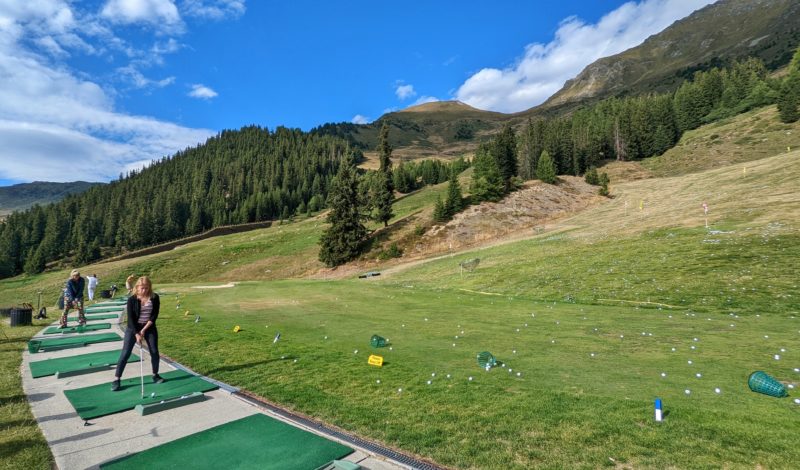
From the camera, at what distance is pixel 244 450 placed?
651 cm

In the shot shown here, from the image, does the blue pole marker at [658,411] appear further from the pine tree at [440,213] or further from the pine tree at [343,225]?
the pine tree at [440,213]

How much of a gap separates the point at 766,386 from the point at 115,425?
548 inches

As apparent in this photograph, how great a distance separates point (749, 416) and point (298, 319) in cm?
1744

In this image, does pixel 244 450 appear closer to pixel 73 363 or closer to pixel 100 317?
pixel 73 363

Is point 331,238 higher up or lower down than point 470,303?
higher up

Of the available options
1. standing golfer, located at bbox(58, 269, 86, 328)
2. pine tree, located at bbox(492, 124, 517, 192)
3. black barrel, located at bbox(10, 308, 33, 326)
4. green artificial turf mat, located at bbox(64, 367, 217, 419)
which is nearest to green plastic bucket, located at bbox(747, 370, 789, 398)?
green artificial turf mat, located at bbox(64, 367, 217, 419)

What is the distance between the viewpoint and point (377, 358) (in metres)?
11.2

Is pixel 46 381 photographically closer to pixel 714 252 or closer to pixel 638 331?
pixel 638 331

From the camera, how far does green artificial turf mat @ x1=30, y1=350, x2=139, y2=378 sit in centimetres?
1123

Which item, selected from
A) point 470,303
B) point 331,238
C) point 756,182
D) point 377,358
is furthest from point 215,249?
point 756,182

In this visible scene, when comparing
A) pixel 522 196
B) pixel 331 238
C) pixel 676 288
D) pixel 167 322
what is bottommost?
pixel 676 288

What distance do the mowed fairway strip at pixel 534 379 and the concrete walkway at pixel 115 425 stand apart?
844mm

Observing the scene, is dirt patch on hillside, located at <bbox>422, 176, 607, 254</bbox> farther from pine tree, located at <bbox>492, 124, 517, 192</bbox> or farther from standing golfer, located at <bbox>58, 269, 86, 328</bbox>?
standing golfer, located at <bbox>58, 269, 86, 328</bbox>

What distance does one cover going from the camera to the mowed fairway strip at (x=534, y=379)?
6.35m
